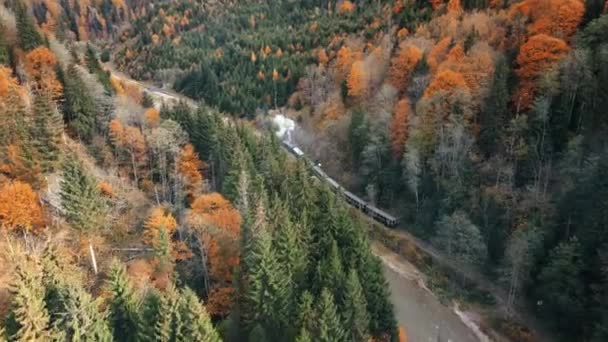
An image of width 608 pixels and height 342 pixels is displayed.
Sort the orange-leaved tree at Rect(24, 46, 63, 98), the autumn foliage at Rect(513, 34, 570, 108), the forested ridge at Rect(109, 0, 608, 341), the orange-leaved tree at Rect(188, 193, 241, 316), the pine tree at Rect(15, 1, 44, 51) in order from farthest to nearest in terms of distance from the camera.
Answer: the pine tree at Rect(15, 1, 44, 51) < the orange-leaved tree at Rect(24, 46, 63, 98) < the autumn foliage at Rect(513, 34, 570, 108) < the forested ridge at Rect(109, 0, 608, 341) < the orange-leaved tree at Rect(188, 193, 241, 316)

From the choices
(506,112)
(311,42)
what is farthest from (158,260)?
(311,42)

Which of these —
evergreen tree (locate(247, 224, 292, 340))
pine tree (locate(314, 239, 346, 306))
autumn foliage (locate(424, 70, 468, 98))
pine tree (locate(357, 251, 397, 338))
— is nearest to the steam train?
autumn foliage (locate(424, 70, 468, 98))

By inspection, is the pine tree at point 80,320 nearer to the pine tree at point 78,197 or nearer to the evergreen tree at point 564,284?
the pine tree at point 78,197

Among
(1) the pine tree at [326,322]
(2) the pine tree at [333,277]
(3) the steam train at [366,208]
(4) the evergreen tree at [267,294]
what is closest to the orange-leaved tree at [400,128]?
(3) the steam train at [366,208]

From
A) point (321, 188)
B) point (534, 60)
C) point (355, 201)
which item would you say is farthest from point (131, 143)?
point (534, 60)

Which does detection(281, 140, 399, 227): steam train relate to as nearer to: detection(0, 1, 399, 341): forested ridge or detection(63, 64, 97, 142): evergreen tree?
detection(0, 1, 399, 341): forested ridge

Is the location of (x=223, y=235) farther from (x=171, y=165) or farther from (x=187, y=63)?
(x=187, y=63)

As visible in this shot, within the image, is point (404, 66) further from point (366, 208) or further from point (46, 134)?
point (46, 134)
